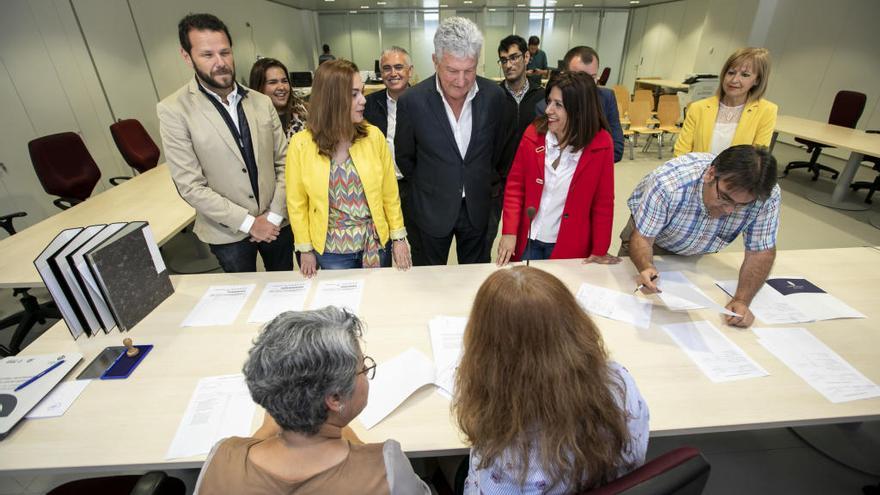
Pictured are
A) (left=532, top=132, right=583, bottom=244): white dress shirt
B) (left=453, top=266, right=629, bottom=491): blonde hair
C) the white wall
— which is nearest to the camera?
(left=453, top=266, right=629, bottom=491): blonde hair

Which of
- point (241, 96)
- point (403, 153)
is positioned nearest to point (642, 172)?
point (403, 153)

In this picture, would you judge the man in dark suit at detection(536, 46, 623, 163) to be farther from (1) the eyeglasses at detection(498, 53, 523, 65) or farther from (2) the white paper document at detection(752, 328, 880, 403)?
(2) the white paper document at detection(752, 328, 880, 403)

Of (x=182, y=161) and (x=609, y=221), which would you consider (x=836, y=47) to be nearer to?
(x=609, y=221)

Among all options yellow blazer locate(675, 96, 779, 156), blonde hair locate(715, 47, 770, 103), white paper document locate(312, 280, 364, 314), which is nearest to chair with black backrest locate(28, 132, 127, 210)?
white paper document locate(312, 280, 364, 314)

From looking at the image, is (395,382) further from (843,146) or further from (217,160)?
(843,146)

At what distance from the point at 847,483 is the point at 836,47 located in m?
7.66

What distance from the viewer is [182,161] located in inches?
69.0

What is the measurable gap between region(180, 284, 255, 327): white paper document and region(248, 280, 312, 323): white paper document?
0.24 ft

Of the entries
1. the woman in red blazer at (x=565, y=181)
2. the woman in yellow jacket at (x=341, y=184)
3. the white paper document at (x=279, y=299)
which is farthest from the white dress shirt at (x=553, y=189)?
the white paper document at (x=279, y=299)

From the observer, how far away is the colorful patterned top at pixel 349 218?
1.71 meters

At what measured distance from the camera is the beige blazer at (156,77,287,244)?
173 cm

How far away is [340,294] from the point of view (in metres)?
1.62

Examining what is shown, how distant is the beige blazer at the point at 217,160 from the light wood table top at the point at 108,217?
1.87 ft

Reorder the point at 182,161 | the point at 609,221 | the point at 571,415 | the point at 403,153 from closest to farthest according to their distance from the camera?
the point at 571,415 → the point at 182,161 → the point at 609,221 → the point at 403,153
